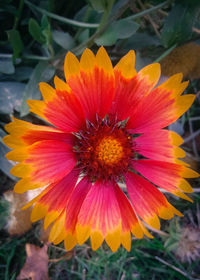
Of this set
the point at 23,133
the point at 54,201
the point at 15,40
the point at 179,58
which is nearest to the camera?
the point at 23,133

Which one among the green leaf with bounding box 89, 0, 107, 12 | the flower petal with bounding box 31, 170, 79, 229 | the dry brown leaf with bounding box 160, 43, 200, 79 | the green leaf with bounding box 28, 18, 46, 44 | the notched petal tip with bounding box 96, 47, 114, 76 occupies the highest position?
the green leaf with bounding box 28, 18, 46, 44

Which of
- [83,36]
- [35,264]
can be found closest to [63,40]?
[83,36]

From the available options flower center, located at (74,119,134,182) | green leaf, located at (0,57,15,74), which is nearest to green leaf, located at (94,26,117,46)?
flower center, located at (74,119,134,182)

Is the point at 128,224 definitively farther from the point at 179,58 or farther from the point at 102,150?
the point at 179,58

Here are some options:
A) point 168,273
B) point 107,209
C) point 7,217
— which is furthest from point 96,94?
point 168,273

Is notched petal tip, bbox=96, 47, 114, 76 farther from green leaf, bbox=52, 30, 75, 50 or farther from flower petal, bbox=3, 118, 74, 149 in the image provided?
green leaf, bbox=52, 30, 75, 50

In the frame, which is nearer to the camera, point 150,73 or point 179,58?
point 150,73

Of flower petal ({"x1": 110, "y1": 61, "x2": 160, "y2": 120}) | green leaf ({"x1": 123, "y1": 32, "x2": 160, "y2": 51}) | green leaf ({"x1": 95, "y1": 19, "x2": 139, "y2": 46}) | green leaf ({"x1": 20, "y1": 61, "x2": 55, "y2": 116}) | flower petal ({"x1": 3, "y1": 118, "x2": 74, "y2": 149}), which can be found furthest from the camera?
green leaf ({"x1": 123, "y1": 32, "x2": 160, "y2": 51})
